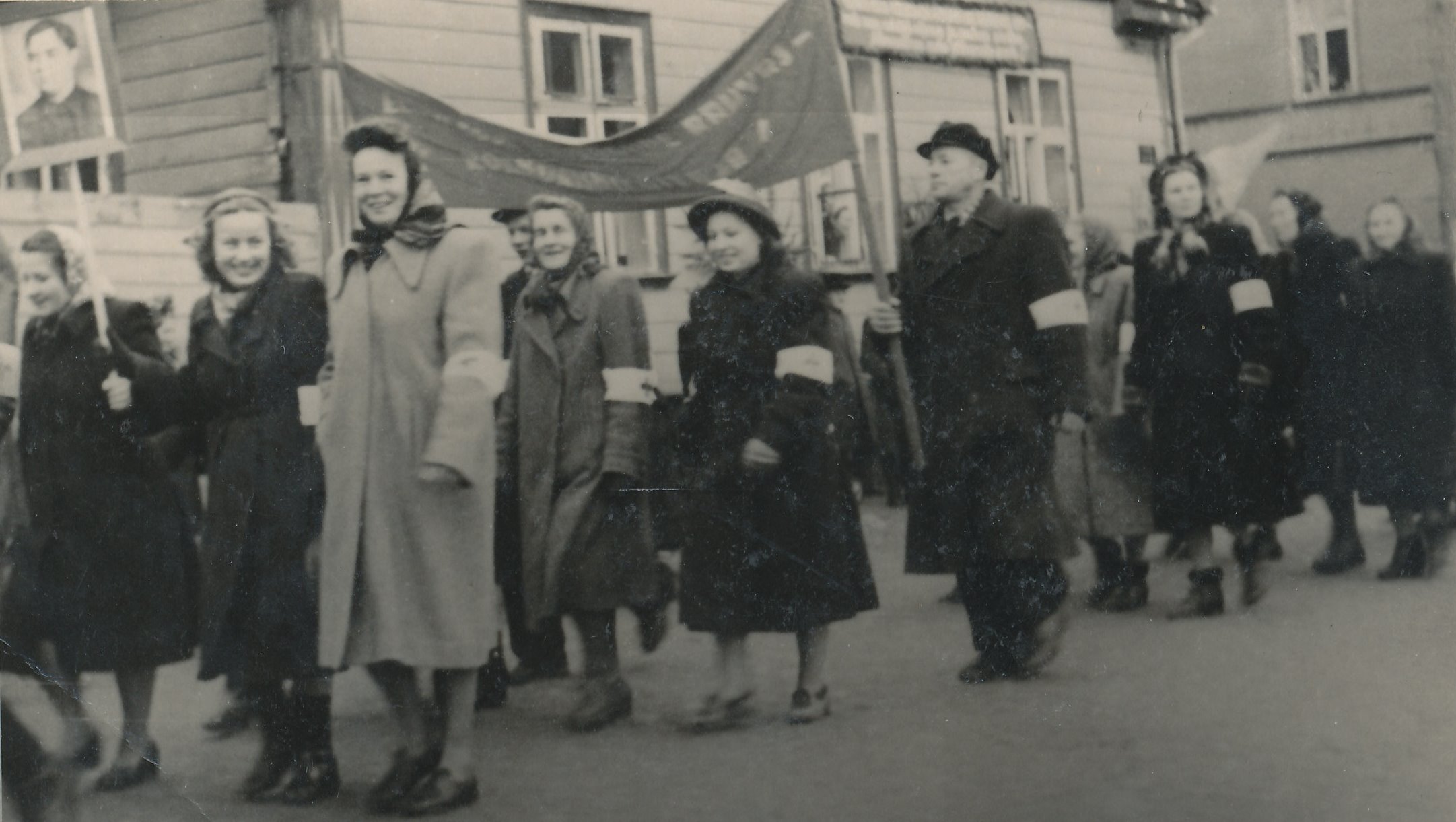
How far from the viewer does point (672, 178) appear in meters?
3.98

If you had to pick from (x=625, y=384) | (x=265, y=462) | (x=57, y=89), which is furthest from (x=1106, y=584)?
(x=57, y=89)

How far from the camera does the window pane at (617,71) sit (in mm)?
3988

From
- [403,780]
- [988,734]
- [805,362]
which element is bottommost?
[988,734]

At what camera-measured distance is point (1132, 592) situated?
4.44 m

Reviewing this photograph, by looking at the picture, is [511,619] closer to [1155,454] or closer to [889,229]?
[889,229]

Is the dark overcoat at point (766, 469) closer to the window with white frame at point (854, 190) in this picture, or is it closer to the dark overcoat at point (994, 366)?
the window with white frame at point (854, 190)

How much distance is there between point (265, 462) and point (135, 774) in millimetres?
1074

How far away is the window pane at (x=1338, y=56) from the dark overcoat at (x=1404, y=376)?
0.55 metres

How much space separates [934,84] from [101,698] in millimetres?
2943

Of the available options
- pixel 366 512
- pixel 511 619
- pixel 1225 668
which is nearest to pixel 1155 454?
pixel 1225 668

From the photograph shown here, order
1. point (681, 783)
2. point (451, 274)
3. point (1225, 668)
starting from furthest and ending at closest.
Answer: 1. point (1225, 668)
2. point (681, 783)
3. point (451, 274)

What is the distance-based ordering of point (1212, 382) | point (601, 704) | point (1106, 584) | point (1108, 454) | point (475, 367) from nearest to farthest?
point (475, 367) → point (601, 704) → point (1106, 584) → point (1212, 382) → point (1108, 454)

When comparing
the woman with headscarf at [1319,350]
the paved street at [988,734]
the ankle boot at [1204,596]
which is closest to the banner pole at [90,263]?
the paved street at [988,734]

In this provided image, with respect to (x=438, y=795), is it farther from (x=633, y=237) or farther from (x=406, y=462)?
(x=633, y=237)
